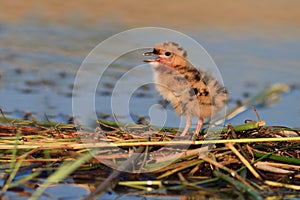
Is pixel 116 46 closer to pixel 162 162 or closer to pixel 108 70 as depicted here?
pixel 108 70

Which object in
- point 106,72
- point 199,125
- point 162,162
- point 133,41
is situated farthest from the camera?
point 133,41

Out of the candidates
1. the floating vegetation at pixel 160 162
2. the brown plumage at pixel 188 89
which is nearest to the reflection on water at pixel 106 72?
the brown plumage at pixel 188 89

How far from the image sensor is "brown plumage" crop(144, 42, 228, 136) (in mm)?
5320

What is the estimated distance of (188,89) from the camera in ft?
17.5

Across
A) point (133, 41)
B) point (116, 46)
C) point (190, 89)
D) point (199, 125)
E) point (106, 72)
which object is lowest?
point (199, 125)

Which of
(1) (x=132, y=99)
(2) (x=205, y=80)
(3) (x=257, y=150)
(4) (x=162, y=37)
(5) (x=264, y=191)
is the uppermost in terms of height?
(4) (x=162, y=37)

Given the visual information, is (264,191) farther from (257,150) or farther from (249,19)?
(249,19)

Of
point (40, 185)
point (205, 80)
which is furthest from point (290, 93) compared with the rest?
point (40, 185)

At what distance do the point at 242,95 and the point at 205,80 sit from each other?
306 cm

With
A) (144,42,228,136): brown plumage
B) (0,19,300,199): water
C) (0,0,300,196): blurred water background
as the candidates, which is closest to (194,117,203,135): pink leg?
(144,42,228,136): brown plumage

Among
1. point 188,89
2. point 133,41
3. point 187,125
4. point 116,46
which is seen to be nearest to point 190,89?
point 188,89

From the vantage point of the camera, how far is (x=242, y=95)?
8.36 metres

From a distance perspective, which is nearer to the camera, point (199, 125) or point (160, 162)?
point (160, 162)

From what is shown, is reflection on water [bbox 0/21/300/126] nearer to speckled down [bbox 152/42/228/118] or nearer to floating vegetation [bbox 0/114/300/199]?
speckled down [bbox 152/42/228/118]
